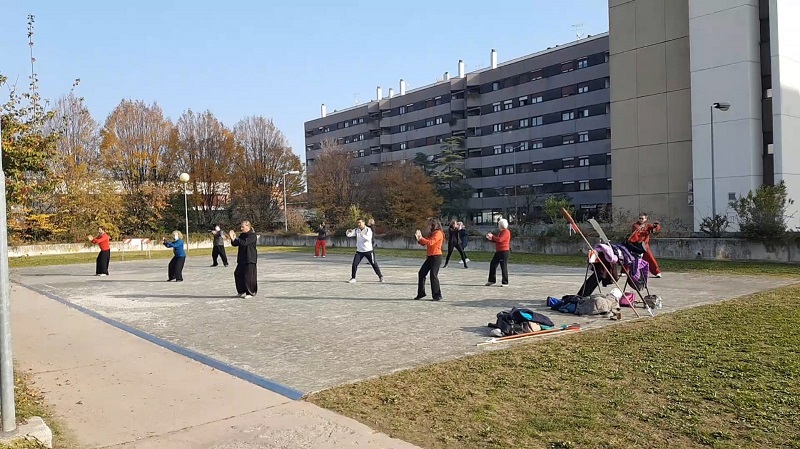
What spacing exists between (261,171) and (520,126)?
102 feet

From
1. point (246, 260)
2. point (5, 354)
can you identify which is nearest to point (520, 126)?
point (246, 260)

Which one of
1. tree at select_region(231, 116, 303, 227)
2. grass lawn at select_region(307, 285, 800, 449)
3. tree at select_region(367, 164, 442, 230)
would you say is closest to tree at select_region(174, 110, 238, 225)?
tree at select_region(231, 116, 303, 227)

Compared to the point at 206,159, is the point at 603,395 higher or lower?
lower

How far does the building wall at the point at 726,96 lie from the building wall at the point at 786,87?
96 cm

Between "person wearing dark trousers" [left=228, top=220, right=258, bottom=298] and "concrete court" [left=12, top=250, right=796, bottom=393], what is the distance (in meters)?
0.43

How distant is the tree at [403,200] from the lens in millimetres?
47406

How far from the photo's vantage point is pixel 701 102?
34.2 meters

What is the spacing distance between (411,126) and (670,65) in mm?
52824

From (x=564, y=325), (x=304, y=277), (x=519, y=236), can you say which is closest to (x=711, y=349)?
(x=564, y=325)

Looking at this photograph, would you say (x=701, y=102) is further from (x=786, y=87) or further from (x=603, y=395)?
(x=603, y=395)

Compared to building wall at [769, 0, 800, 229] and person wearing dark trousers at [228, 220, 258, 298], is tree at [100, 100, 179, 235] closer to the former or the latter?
person wearing dark trousers at [228, 220, 258, 298]

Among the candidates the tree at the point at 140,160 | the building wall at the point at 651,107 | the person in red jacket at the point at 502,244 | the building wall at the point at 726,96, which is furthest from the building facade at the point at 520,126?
the person in red jacket at the point at 502,244

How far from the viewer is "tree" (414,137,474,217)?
6900 centimetres

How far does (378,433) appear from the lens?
498 cm
